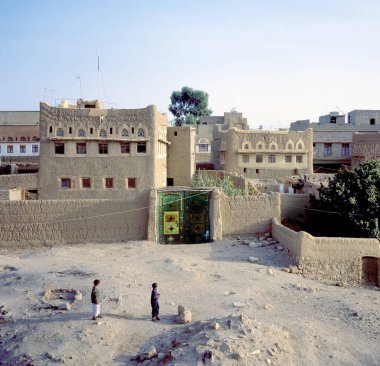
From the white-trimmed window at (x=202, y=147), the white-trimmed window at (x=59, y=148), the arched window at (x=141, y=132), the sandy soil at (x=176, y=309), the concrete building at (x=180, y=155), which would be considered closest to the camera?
the sandy soil at (x=176, y=309)

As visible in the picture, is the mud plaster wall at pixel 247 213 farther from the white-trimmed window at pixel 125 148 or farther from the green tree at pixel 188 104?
the green tree at pixel 188 104

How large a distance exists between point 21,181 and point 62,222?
33.2ft

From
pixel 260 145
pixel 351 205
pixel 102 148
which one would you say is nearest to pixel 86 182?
pixel 102 148

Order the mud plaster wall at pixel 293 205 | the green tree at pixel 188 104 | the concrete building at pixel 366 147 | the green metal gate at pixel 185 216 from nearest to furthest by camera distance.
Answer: the green metal gate at pixel 185 216 → the mud plaster wall at pixel 293 205 → the concrete building at pixel 366 147 → the green tree at pixel 188 104

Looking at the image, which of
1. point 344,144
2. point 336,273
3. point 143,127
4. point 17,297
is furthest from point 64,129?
point 344,144

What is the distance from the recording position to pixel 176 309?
13125 millimetres

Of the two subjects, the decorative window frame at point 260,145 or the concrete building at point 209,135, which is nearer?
the decorative window frame at point 260,145

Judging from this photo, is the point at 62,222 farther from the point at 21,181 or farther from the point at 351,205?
the point at 351,205

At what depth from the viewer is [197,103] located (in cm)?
7569

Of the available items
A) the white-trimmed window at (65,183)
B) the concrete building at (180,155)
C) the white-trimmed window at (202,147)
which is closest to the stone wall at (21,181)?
the white-trimmed window at (65,183)

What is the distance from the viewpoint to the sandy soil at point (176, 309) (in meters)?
10.7

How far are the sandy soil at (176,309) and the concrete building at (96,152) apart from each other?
8.27 m

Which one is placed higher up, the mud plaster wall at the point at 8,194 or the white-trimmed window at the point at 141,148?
the white-trimmed window at the point at 141,148

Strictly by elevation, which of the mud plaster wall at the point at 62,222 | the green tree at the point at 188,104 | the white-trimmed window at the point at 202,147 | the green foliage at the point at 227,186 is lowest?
the mud plaster wall at the point at 62,222
